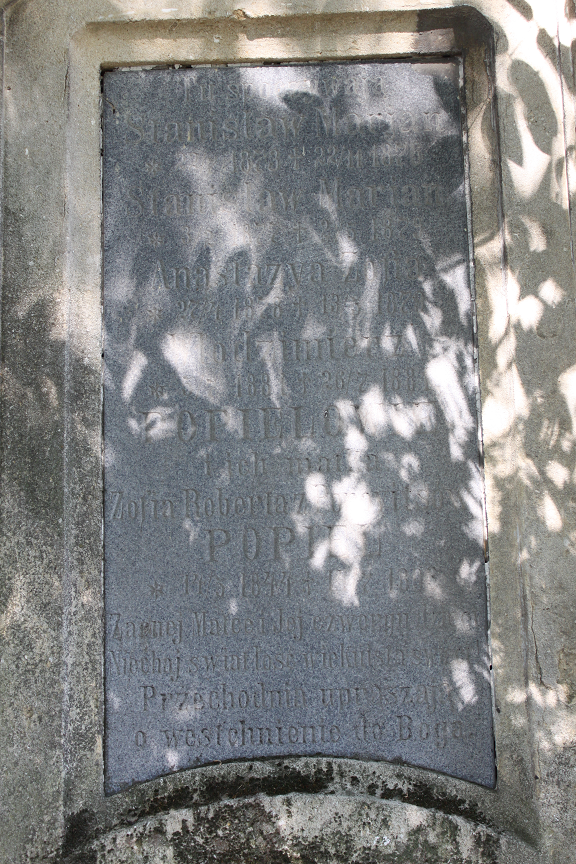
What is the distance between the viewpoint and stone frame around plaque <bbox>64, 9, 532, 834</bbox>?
2.56 m

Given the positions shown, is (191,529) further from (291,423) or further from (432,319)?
(432,319)

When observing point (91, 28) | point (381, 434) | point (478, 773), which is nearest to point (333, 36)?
point (91, 28)

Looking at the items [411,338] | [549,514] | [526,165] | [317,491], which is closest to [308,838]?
[317,491]

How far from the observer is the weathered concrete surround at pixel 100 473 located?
2412 mm

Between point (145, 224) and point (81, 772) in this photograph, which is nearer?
point (81, 772)

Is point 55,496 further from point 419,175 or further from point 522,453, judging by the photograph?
point 419,175

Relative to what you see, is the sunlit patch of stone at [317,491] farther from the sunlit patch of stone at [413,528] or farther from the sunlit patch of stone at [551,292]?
the sunlit patch of stone at [551,292]

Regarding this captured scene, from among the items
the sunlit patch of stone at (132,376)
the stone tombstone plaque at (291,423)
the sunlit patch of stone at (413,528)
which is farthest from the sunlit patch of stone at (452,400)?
the sunlit patch of stone at (132,376)

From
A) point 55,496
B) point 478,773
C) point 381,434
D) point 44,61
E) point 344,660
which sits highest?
point 44,61

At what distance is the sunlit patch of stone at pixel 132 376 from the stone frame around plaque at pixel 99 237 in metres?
0.14

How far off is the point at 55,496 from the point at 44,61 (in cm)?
214

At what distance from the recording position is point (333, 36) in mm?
2771

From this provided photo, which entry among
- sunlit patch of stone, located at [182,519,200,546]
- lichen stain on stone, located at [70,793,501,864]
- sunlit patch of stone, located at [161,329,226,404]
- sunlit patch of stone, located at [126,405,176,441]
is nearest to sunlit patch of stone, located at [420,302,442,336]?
sunlit patch of stone, located at [161,329,226,404]

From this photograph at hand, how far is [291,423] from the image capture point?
8.93 feet
